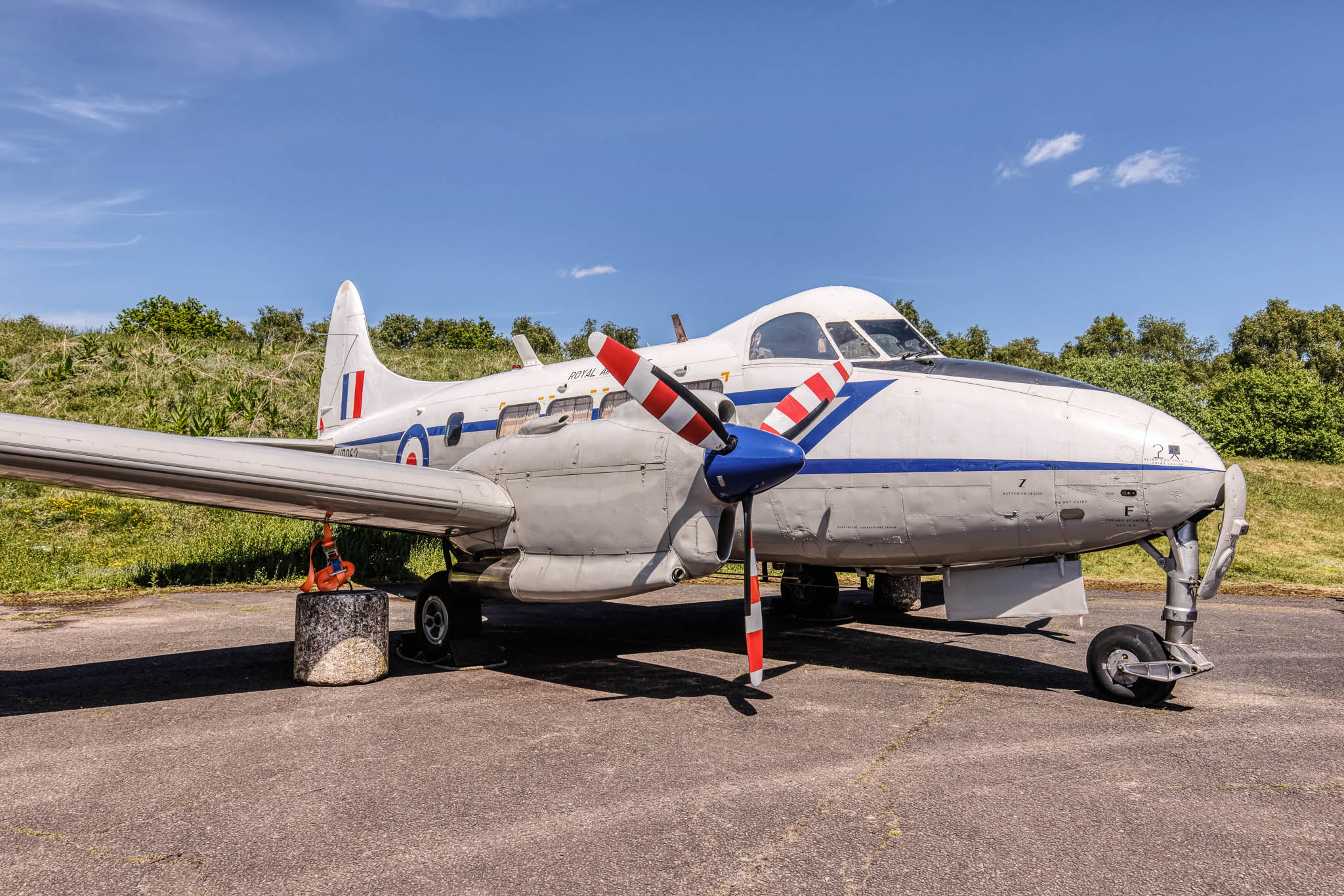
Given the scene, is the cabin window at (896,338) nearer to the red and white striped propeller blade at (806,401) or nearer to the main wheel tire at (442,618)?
the red and white striped propeller blade at (806,401)

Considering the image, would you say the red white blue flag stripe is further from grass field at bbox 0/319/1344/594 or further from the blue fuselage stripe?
the blue fuselage stripe

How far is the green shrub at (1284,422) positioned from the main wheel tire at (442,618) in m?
49.7

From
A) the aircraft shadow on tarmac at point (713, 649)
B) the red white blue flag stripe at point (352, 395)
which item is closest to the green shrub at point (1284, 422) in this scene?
the aircraft shadow on tarmac at point (713, 649)

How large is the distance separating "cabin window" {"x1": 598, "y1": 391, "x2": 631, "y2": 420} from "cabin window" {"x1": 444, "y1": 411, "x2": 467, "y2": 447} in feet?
9.00

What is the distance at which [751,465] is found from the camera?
6383mm

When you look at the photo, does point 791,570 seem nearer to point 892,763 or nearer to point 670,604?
point 670,604

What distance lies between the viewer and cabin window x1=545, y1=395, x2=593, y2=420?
935 cm

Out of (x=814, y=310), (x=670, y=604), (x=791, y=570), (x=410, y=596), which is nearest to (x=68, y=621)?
(x=410, y=596)

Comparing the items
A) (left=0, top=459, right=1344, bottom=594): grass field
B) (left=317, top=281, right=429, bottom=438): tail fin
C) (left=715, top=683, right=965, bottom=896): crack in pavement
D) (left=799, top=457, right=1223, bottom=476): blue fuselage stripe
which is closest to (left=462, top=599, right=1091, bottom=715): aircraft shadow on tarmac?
(left=715, top=683, right=965, bottom=896): crack in pavement

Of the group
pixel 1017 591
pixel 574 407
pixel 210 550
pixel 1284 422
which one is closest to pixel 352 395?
pixel 210 550

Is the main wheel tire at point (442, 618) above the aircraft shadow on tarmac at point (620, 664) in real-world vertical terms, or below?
above

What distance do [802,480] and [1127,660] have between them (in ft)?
10.1

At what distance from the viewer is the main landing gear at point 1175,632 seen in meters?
6.21

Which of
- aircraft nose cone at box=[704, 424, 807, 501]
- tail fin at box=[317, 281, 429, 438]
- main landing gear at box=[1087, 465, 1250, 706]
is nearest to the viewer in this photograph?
main landing gear at box=[1087, 465, 1250, 706]
